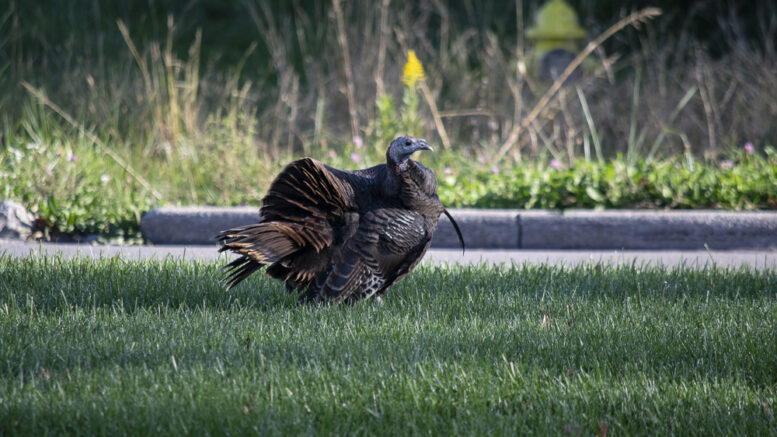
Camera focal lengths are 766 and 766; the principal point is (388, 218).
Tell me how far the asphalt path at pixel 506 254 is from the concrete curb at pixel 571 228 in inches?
4.3

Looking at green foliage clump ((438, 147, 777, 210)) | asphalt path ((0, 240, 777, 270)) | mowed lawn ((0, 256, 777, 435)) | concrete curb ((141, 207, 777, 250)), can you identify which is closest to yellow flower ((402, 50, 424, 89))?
green foliage clump ((438, 147, 777, 210))

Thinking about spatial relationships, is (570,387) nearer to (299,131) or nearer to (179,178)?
(179,178)

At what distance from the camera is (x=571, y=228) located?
578cm

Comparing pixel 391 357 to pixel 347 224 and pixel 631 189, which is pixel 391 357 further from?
pixel 631 189

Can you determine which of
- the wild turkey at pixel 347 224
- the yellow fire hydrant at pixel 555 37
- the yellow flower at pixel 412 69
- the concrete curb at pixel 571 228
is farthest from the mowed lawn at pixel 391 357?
the yellow fire hydrant at pixel 555 37

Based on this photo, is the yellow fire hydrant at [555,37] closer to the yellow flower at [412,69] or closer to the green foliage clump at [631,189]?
the yellow flower at [412,69]

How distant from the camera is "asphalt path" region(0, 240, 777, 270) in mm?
5168

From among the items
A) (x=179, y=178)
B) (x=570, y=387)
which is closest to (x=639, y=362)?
(x=570, y=387)

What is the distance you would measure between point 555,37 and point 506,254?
5190 mm

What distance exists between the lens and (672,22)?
460 inches

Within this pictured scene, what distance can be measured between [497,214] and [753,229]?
6.12 ft

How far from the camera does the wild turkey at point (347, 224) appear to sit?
3.58m

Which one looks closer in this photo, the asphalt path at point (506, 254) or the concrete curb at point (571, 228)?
the asphalt path at point (506, 254)

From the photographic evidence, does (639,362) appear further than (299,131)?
No
